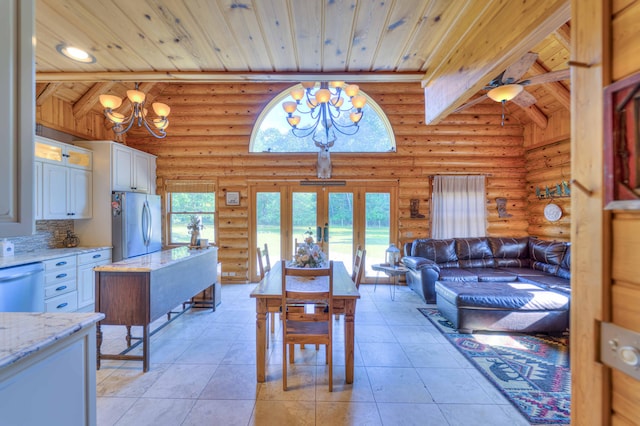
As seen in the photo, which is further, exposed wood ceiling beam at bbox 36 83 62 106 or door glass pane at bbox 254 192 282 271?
door glass pane at bbox 254 192 282 271

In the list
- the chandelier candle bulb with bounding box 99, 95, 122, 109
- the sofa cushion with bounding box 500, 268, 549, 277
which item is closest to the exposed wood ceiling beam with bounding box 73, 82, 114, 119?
the chandelier candle bulb with bounding box 99, 95, 122, 109

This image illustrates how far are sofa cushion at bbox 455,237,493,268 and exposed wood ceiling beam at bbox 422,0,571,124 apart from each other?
13.2ft

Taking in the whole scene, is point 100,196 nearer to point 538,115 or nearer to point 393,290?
point 393,290

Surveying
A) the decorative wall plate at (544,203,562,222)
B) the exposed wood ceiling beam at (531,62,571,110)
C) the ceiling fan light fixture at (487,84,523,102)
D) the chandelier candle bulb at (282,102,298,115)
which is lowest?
the decorative wall plate at (544,203,562,222)

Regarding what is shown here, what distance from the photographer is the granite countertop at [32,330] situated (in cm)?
97

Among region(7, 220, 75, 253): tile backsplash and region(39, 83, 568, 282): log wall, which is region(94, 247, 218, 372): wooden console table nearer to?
region(7, 220, 75, 253): tile backsplash

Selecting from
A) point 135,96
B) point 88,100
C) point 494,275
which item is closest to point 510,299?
point 494,275

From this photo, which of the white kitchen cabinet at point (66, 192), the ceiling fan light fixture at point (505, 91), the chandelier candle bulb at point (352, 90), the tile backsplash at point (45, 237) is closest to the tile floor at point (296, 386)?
the tile backsplash at point (45, 237)

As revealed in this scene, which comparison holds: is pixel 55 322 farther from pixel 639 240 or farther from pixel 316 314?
pixel 639 240

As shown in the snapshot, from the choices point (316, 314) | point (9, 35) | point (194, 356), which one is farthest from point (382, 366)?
point (9, 35)

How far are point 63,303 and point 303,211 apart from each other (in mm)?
3872

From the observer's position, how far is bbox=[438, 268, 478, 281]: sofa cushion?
4.38 m

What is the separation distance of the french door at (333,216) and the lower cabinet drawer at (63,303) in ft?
9.10

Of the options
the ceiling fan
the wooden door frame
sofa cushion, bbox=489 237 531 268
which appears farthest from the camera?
sofa cushion, bbox=489 237 531 268
